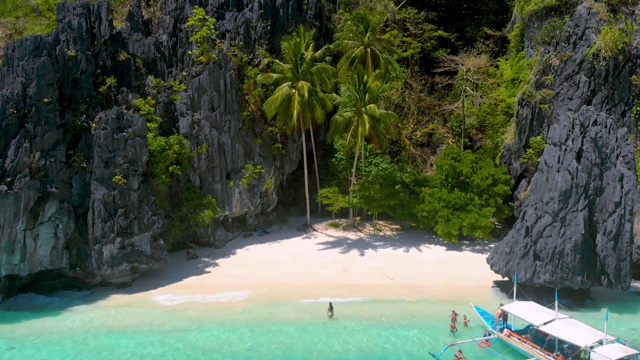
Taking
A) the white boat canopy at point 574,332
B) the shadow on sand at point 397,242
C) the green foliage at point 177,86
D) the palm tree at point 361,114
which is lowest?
the white boat canopy at point 574,332

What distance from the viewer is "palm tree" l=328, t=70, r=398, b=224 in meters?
27.5

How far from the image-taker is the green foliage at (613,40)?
24922mm

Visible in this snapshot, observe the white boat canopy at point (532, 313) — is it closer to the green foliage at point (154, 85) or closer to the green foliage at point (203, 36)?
the green foliage at point (203, 36)

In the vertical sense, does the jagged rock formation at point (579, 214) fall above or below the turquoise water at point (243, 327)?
above

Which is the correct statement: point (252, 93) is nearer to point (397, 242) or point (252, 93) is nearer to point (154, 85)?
point (154, 85)

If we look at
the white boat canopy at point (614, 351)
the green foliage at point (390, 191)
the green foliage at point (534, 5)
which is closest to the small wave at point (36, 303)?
the green foliage at point (390, 191)

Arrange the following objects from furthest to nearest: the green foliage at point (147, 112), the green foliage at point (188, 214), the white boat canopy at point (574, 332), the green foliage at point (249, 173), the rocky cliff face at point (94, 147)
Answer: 1. the green foliage at point (249, 173)
2. the green foliage at point (188, 214)
3. the green foliage at point (147, 112)
4. the rocky cliff face at point (94, 147)
5. the white boat canopy at point (574, 332)

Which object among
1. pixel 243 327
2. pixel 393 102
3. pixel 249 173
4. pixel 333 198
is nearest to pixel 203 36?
pixel 249 173

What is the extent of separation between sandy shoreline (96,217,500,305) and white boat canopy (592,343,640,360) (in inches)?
266

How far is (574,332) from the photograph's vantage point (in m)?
16.8

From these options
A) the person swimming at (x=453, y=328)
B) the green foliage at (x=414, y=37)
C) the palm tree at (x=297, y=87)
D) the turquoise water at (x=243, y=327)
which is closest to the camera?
the turquoise water at (x=243, y=327)

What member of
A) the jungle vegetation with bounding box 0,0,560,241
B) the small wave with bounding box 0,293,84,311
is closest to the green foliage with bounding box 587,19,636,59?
the jungle vegetation with bounding box 0,0,560,241

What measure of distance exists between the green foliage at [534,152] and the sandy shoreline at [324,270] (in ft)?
15.4

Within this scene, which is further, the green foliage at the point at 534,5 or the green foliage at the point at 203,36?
the green foliage at the point at 534,5
